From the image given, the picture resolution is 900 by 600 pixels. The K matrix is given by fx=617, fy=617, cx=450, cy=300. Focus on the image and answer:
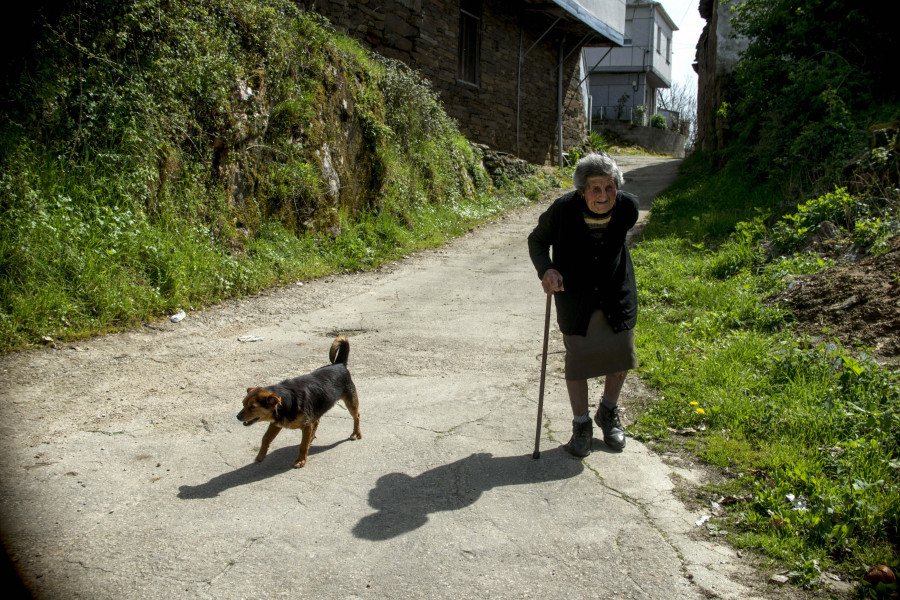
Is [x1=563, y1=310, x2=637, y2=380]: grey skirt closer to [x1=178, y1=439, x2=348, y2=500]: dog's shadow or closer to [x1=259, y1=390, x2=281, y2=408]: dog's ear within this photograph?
[x1=178, y1=439, x2=348, y2=500]: dog's shadow

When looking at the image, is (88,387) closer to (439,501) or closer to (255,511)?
(255,511)

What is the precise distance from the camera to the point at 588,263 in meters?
3.55

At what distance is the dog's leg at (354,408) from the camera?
12.5ft

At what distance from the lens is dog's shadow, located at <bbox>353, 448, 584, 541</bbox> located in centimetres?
297

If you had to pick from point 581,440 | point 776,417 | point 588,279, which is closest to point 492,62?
point 588,279

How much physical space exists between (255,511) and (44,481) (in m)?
1.15

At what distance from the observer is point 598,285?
3562mm

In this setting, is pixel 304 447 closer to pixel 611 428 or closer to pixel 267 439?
pixel 267 439

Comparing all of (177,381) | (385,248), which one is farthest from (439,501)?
(385,248)

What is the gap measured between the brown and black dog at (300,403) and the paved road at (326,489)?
0.59 feet

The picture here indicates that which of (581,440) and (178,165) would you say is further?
(178,165)

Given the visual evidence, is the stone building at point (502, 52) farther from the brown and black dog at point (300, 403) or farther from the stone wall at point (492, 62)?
the brown and black dog at point (300, 403)

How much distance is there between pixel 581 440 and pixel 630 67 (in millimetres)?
34115

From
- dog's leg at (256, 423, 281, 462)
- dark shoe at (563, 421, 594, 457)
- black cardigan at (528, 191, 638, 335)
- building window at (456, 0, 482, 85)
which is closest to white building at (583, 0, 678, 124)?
building window at (456, 0, 482, 85)
